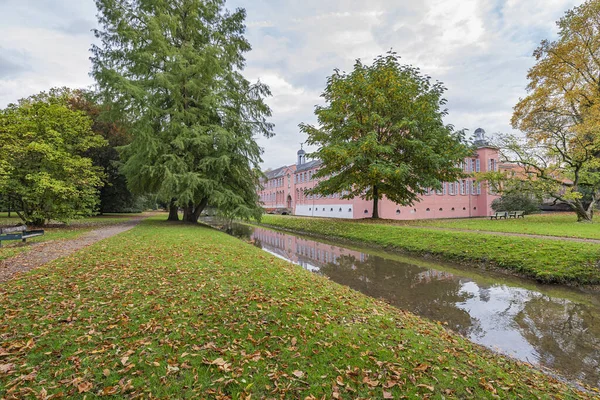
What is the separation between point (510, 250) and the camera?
995 cm

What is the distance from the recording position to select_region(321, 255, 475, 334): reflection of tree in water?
19.7 ft

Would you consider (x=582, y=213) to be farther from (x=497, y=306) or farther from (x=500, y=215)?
(x=497, y=306)

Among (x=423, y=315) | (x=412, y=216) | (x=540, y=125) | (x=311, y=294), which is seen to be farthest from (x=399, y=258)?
(x=412, y=216)

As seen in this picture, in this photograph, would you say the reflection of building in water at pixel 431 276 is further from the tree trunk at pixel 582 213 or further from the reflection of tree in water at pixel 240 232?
the tree trunk at pixel 582 213

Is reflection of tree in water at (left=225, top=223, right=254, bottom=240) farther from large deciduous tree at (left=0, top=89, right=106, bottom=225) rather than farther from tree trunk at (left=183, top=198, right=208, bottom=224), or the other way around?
large deciduous tree at (left=0, top=89, right=106, bottom=225)

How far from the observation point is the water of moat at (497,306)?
14.4ft

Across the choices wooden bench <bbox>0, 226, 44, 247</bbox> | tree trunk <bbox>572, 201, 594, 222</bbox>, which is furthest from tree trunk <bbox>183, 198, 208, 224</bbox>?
tree trunk <bbox>572, 201, 594, 222</bbox>

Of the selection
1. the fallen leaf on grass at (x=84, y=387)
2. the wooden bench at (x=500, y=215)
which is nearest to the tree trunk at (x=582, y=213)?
the wooden bench at (x=500, y=215)

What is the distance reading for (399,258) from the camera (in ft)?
39.2

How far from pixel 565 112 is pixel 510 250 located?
17.4 metres

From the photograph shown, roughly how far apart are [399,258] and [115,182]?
27.5 metres

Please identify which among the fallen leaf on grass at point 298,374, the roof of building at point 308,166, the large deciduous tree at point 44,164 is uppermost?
the roof of building at point 308,166

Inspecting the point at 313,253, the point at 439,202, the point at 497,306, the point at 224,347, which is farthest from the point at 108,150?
the point at 439,202

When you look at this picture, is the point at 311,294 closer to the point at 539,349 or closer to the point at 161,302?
the point at 161,302
